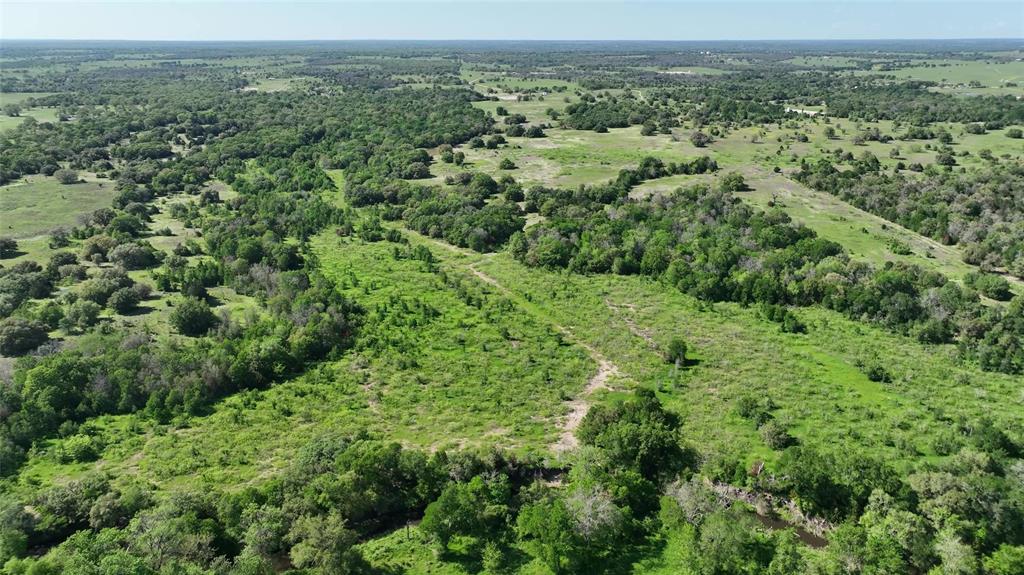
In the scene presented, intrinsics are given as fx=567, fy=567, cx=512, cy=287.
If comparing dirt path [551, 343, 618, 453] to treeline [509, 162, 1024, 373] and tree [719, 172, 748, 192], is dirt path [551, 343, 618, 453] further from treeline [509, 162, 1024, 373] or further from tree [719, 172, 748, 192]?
tree [719, 172, 748, 192]

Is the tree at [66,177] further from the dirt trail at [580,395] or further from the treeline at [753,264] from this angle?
the dirt trail at [580,395]

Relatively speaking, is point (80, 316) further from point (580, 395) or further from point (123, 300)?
point (580, 395)

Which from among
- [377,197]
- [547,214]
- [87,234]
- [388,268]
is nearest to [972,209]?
[547,214]

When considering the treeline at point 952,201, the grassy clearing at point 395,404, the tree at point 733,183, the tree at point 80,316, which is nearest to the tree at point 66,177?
the tree at point 80,316

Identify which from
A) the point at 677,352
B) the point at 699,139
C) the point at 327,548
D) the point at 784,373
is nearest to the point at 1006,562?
the point at 784,373

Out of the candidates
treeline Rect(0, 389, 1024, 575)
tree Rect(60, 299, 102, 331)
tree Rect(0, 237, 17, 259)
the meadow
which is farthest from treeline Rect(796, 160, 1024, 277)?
tree Rect(0, 237, 17, 259)

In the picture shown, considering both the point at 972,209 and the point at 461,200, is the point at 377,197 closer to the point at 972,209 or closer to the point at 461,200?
the point at 461,200

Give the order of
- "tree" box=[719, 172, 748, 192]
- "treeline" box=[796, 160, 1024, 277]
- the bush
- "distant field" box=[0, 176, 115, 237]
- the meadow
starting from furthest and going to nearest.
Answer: "tree" box=[719, 172, 748, 192] < "distant field" box=[0, 176, 115, 237] < "treeline" box=[796, 160, 1024, 277] < the bush < the meadow
